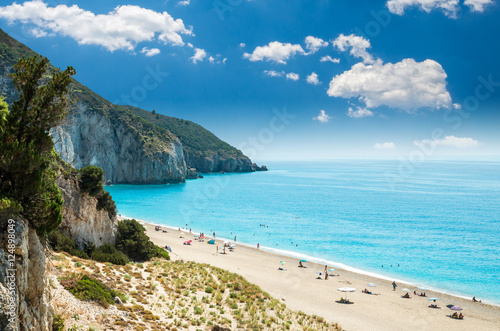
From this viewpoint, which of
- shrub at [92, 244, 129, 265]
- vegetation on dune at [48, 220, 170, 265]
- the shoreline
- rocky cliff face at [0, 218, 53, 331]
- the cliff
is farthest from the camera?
the cliff

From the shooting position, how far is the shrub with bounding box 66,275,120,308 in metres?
12.3

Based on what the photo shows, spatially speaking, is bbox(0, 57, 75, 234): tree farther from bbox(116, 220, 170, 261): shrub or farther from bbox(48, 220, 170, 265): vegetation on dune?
bbox(116, 220, 170, 261): shrub

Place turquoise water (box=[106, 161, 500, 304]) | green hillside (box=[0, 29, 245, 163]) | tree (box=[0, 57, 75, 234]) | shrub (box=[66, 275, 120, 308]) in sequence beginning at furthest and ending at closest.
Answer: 1. green hillside (box=[0, 29, 245, 163])
2. turquoise water (box=[106, 161, 500, 304])
3. shrub (box=[66, 275, 120, 308])
4. tree (box=[0, 57, 75, 234])

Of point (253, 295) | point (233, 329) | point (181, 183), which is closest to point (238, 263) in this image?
point (253, 295)

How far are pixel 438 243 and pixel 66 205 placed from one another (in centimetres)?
4992

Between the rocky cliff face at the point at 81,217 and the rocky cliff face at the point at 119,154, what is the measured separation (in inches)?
3206

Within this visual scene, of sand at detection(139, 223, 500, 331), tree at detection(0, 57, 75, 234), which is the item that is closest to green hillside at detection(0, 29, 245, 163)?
tree at detection(0, 57, 75, 234)

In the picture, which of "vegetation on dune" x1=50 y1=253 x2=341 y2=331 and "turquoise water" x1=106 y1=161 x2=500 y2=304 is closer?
"vegetation on dune" x1=50 y1=253 x2=341 y2=331

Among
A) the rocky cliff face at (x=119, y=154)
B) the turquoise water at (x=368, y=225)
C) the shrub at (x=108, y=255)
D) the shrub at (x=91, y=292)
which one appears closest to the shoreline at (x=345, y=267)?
the turquoise water at (x=368, y=225)

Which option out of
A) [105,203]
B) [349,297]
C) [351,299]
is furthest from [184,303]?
[349,297]

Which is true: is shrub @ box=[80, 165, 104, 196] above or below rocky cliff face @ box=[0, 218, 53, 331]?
above

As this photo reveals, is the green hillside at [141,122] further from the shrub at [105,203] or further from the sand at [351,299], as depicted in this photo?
the sand at [351,299]

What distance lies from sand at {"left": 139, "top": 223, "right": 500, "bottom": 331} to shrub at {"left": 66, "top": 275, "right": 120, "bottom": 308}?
13.5m

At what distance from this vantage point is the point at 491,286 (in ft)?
100
